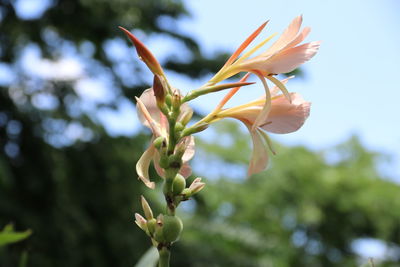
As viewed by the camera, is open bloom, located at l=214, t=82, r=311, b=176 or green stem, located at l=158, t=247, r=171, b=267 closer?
green stem, located at l=158, t=247, r=171, b=267

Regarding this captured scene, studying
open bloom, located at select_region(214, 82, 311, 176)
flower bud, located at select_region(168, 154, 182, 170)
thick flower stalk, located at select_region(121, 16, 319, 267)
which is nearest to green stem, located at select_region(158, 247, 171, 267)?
thick flower stalk, located at select_region(121, 16, 319, 267)

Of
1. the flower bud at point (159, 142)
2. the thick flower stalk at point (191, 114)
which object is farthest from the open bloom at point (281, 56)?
the flower bud at point (159, 142)

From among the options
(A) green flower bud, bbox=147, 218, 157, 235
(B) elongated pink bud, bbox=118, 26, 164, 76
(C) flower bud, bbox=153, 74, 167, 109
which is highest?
(B) elongated pink bud, bbox=118, 26, 164, 76

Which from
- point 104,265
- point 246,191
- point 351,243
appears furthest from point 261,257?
point 104,265

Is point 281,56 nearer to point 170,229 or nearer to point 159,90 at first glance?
point 159,90

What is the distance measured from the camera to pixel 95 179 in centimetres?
457

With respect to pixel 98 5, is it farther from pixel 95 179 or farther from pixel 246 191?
pixel 246 191

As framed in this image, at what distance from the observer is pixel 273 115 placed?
75cm

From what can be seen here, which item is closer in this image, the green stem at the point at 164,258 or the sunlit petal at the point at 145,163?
the green stem at the point at 164,258

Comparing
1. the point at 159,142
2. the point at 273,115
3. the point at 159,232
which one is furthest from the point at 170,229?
the point at 273,115

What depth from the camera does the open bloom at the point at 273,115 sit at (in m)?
0.74

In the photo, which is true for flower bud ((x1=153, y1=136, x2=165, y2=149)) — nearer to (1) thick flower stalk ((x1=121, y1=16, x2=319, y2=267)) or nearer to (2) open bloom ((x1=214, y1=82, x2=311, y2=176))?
(1) thick flower stalk ((x1=121, y1=16, x2=319, y2=267))

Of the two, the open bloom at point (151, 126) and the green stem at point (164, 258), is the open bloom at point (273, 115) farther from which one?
the green stem at point (164, 258)

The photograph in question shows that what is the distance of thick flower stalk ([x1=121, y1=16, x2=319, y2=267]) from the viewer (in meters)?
0.67
